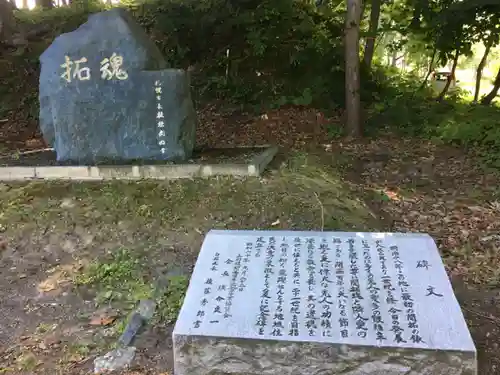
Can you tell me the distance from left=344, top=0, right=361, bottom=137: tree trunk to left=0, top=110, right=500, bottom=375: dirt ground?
54.5 inches

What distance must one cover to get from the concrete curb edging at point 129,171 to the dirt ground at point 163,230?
0.54ft

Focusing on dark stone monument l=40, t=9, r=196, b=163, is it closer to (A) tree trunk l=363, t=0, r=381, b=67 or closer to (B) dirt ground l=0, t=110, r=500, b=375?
(B) dirt ground l=0, t=110, r=500, b=375

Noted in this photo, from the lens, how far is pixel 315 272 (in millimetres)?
3043

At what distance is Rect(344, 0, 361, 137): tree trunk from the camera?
26.0ft

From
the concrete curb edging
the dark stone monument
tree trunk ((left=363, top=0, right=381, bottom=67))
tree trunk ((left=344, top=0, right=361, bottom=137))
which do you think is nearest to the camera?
the concrete curb edging

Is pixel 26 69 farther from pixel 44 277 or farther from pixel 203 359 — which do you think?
pixel 203 359

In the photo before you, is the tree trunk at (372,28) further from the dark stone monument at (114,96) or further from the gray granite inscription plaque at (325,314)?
the gray granite inscription plaque at (325,314)

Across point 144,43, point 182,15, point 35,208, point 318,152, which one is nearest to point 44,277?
point 35,208

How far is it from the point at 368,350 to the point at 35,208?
4.04 metres

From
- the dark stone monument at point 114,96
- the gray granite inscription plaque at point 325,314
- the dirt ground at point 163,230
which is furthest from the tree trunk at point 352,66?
the gray granite inscription plaque at point 325,314

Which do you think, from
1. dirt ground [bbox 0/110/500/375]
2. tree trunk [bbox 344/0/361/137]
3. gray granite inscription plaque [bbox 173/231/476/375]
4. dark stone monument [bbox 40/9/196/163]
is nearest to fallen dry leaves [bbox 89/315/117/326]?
dirt ground [bbox 0/110/500/375]

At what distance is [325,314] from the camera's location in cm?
271

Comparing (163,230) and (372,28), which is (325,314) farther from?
(372,28)

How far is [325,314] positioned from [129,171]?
370cm
